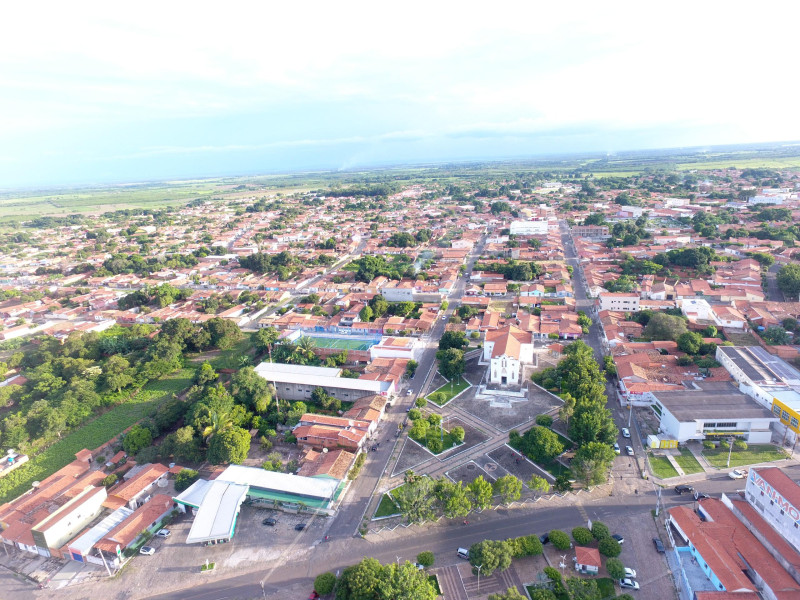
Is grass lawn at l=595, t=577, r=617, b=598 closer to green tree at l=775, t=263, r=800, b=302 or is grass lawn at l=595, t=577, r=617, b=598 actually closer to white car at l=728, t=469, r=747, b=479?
white car at l=728, t=469, r=747, b=479

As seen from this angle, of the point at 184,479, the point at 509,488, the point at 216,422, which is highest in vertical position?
the point at 216,422

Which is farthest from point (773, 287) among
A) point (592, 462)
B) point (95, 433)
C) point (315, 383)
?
point (95, 433)

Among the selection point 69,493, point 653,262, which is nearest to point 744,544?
point 69,493

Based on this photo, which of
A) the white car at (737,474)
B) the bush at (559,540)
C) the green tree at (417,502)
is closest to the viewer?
the bush at (559,540)

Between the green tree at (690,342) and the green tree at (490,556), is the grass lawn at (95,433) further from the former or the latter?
the green tree at (690,342)

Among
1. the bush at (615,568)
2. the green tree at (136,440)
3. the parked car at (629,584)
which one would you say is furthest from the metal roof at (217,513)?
the parked car at (629,584)

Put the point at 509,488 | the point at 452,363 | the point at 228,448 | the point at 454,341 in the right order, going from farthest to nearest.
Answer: the point at 454,341 < the point at 452,363 < the point at 228,448 < the point at 509,488

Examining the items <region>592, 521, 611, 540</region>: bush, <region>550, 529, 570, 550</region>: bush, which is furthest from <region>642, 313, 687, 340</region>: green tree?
<region>550, 529, 570, 550</region>: bush

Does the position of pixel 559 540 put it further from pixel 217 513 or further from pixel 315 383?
pixel 315 383
